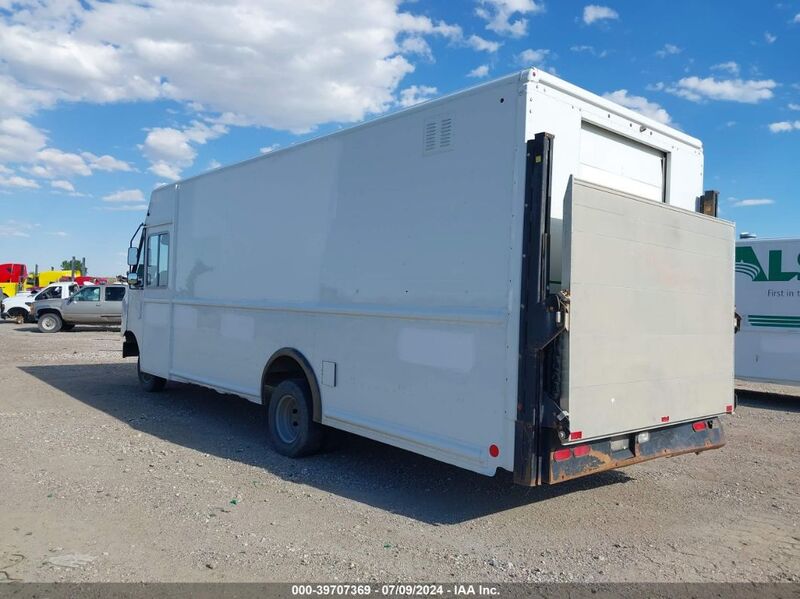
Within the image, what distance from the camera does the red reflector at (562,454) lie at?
14.7ft

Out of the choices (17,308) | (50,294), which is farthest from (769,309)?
(17,308)

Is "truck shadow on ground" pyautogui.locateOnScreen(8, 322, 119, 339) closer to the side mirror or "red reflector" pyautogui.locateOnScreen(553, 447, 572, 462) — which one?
the side mirror

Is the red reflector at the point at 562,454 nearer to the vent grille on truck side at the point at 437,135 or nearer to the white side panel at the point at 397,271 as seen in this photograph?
the white side panel at the point at 397,271

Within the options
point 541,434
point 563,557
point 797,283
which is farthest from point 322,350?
point 797,283

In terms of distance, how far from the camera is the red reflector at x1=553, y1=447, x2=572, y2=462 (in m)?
4.49

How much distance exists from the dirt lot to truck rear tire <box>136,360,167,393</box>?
93.4 inches

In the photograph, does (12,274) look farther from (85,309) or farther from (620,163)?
(620,163)

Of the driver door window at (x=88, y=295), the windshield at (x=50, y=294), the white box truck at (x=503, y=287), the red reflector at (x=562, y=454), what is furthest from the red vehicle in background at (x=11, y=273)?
the red reflector at (x=562, y=454)

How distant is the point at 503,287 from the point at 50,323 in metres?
24.8

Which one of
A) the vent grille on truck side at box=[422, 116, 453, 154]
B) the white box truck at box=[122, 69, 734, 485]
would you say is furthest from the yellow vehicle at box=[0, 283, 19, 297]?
the vent grille on truck side at box=[422, 116, 453, 154]

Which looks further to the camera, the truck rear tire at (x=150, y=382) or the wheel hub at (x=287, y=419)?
the truck rear tire at (x=150, y=382)

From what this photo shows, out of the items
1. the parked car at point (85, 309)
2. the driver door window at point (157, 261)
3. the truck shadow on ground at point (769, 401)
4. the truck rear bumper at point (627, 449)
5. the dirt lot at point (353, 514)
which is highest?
the driver door window at point (157, 261)

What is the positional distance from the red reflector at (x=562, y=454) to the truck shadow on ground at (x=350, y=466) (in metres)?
0.97

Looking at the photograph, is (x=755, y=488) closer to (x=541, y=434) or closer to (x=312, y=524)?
(x=541, y=434)
